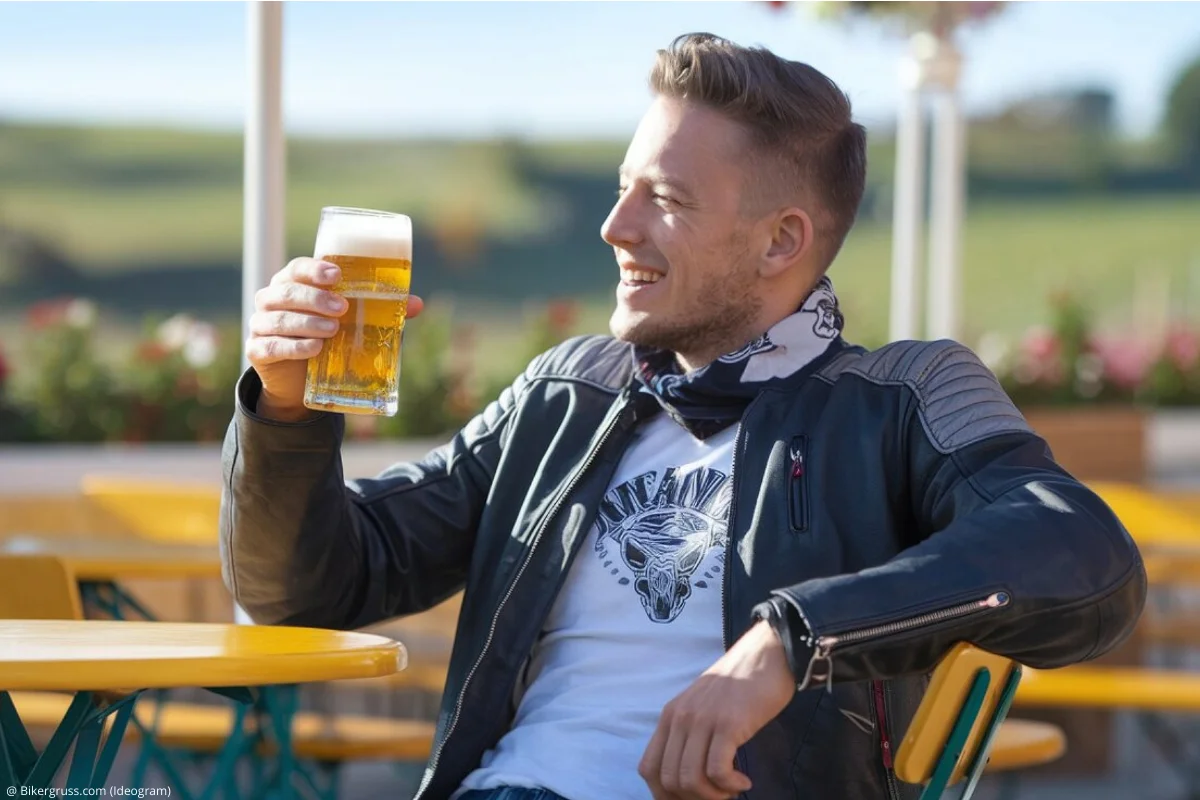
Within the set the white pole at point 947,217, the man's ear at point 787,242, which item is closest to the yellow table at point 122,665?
the man's ear at point 787,242

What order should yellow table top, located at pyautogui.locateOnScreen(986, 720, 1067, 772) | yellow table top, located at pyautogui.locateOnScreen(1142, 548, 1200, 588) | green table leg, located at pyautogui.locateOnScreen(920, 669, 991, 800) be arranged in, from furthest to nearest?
yellow table top, located at pyautogui.locateOnScreen(1142, 548, 1200, 588)
yellow table top, located at pyautogui.locateOnScreen(986, 720, 1067, 772)
green table leg, located at pyautogui.locateOnScreen(920, 669, 991, 800)

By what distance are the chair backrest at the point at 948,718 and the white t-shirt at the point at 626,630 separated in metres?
0.31

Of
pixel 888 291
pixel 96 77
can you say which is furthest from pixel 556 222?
pixel 96 77

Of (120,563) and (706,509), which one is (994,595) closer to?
(706,509)

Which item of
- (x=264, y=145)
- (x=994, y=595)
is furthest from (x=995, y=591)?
(x=264, y=145)

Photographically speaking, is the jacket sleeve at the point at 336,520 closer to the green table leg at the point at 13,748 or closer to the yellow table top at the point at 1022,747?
the green table leg at the point at 13,748

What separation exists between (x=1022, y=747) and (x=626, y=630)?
1.10 meters

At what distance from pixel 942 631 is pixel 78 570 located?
2071mm

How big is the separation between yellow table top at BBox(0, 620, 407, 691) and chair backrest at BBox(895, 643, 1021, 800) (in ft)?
1.67

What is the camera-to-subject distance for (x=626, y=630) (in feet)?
6.14

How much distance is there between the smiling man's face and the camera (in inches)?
78.5

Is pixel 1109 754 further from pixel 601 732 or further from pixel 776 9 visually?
pixel 601 732

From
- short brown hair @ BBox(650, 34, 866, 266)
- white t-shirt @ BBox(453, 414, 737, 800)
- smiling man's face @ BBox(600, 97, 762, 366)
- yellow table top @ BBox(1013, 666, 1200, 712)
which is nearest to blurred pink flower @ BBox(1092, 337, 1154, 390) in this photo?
yellow table top @ BBox(1013, 666, 1200, 712)

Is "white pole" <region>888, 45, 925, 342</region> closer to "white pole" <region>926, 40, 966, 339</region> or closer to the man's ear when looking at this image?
"white pole" <region>926, 40, 966, 339</region>
